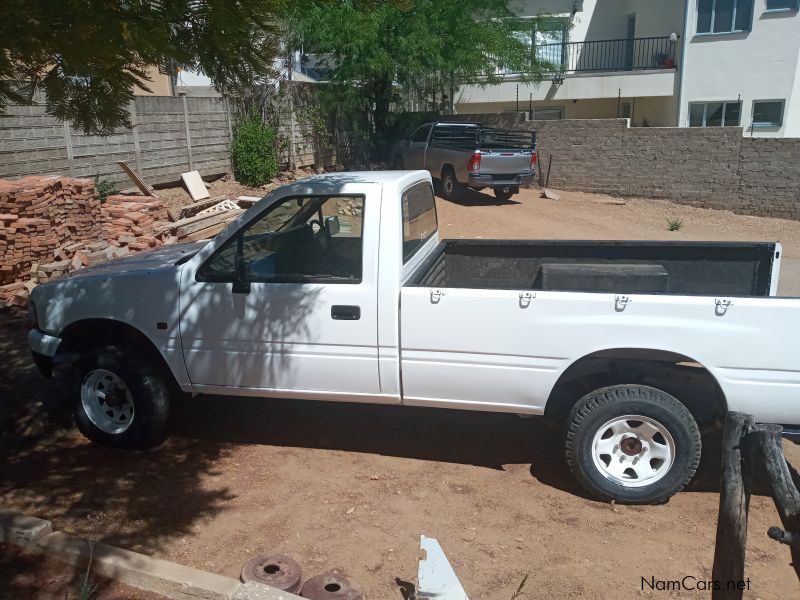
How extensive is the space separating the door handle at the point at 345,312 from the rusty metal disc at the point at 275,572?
152cm

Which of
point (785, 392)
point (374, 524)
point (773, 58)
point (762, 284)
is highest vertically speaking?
point (773, 58)

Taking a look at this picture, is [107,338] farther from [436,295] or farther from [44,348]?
[436,295]

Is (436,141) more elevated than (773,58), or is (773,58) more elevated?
(773,58)

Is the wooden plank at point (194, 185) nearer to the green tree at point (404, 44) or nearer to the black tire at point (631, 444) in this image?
the green tree at point (404, 44)

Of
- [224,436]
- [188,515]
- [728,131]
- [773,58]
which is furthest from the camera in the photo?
[773,58]

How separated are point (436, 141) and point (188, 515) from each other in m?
14.6

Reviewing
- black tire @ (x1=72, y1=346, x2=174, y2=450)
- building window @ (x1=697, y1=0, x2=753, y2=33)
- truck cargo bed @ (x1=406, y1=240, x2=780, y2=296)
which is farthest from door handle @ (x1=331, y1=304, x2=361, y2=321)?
building window @ (x1=697, y1=0, x2=753, y2=33)

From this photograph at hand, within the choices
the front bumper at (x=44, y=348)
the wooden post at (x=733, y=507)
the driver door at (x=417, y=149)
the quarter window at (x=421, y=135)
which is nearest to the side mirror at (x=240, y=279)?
the front bumper at (x=44, y=348)

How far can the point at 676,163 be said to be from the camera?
1858 centimetres

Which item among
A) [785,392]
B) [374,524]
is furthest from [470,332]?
[785,392]

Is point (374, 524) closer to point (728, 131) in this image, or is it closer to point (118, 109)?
point (118, 109)

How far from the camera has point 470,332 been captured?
15.2ft

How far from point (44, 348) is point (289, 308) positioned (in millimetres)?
1893

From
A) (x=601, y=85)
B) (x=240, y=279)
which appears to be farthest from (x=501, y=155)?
(x=240, y=279)
